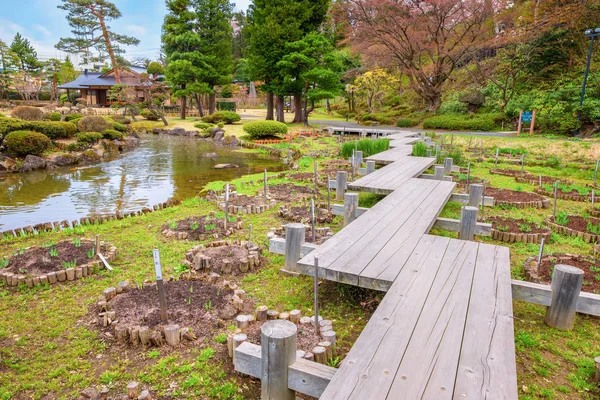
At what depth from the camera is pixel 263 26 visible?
2205 centimetres

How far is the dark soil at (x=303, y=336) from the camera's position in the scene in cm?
308

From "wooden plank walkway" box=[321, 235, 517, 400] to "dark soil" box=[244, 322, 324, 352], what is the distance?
628mm

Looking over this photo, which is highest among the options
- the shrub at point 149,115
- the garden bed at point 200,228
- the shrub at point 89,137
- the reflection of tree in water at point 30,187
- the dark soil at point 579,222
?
the shrub at point 149,115

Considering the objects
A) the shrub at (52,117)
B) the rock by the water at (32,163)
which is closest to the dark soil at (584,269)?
the rock by the water at (32,163)

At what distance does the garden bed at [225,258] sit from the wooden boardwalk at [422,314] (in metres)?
1.16

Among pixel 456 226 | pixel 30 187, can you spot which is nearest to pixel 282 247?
pixel 456 226

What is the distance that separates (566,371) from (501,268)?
929 millimetres

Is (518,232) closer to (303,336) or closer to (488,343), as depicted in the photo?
(488,343)

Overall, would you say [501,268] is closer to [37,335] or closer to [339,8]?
[37,335]

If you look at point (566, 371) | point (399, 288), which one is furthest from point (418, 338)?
point (566, 371)

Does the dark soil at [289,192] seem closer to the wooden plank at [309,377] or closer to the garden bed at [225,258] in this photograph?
the garden bed at [225,258]

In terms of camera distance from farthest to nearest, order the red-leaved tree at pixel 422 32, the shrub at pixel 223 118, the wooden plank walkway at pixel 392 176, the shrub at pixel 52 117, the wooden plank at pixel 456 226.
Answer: the shrub at pixel 223 118 < the shrub at pixel 52 117 < the red-leaved tree at pixel 422 32 < the wooden plank walkway at pixel 392 176 < the wooden plank at pixel 456 226

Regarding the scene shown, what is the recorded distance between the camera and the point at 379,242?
425 centimetres

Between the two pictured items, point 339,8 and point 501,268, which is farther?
point 339,8
